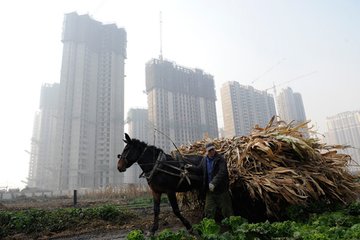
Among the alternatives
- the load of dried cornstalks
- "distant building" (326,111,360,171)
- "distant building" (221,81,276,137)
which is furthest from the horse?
"distant building" (326,111,360,171)

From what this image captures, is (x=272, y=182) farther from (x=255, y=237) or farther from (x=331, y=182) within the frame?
(x=255, y=237)

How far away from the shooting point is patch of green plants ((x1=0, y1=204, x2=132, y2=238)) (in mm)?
6859

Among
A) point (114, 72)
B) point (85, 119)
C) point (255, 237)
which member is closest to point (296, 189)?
point (255, 237)

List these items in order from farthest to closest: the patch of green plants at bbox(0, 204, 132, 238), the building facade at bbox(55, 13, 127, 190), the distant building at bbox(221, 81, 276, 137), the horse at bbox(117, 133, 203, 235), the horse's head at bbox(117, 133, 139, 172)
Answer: the distant building at bbox(221, 81, 276, 137), the building facade at bbox(55, 13, 127, 190), the patch of green plants at bbox(0, 204, 132, 238), the horse's head at bbox(117, 133, 139, 172), the horse at bbox(117, 133, 203, 235)

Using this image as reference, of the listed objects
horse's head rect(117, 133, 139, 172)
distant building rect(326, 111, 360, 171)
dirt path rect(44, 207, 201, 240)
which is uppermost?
distant building rect(326, 111, 360, 171)

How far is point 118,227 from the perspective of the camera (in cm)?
676

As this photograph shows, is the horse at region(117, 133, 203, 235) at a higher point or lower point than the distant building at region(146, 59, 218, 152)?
lower

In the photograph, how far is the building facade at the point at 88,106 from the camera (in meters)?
63.4

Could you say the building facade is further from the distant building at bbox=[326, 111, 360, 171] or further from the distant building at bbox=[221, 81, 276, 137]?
the distant building at bbox=[326, 111, 360, 171]

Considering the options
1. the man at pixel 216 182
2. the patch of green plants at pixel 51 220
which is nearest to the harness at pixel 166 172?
the man at pixel 216 182

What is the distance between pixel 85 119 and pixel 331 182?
65330 millimetres

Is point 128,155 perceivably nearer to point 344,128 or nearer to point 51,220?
point 51,220

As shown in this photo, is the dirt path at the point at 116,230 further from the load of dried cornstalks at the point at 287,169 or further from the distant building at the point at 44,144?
the distant building at the point at 44,144

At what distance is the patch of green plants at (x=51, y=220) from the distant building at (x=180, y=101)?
57.1 metres
